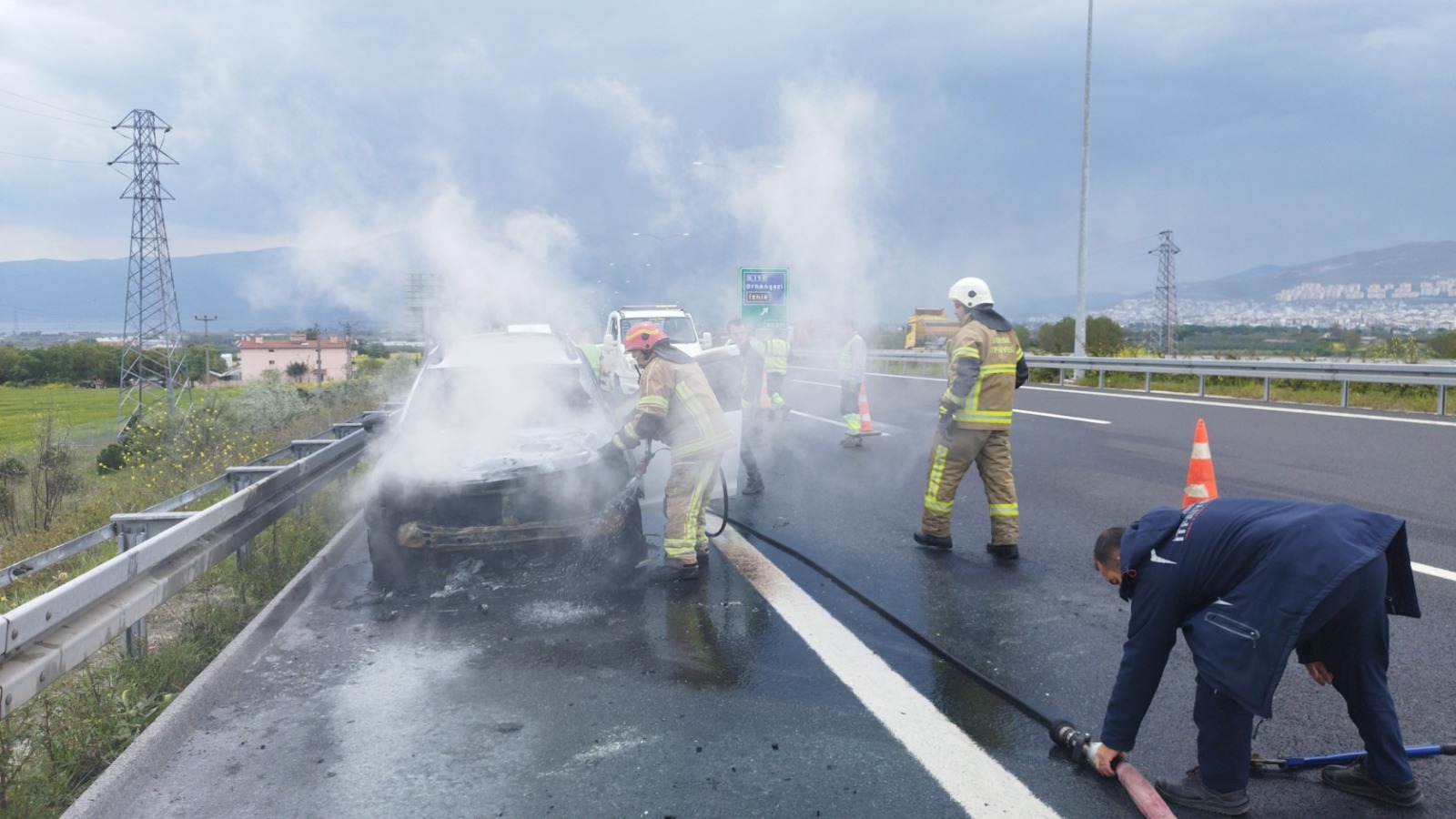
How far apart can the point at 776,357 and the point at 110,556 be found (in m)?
9.13

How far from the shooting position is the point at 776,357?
47.2 ft

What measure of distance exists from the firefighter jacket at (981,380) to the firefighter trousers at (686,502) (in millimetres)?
1699

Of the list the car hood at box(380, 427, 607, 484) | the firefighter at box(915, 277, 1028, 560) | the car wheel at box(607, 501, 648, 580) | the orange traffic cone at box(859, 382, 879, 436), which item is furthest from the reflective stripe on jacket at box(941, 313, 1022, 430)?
the orange traffic cone at box(859, 382, 879, 436)

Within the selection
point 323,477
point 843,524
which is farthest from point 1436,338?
point 323,477

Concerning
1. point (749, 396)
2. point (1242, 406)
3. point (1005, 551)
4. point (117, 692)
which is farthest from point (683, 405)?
point (1242, 406)

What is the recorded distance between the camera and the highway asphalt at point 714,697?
3326 mm

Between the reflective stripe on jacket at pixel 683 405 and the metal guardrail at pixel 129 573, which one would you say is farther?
the reflective stripe on jacket at pixel 683 405

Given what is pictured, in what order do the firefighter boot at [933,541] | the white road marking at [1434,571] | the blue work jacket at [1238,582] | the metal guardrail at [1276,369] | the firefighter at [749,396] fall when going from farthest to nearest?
1. the metal guardrail at [1276,369]
2. the firefighter at [749,396]
3. the firefighter boot at [933,541]
4. the white road marking at [1434,571]
5. the blue work jacket at [1238,582]

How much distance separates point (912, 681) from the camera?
434cm

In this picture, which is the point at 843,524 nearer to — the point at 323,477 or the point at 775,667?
the point at 775,667

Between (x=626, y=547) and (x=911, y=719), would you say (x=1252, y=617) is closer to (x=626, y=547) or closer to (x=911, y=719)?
(x=911, y=719)

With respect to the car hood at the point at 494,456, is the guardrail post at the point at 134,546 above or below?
below

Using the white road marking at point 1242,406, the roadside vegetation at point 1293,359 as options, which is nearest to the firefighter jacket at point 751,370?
the white road marking at point 1242,406

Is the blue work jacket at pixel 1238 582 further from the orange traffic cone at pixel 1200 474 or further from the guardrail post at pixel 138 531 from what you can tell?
the guardrail post at pixel 138 531
